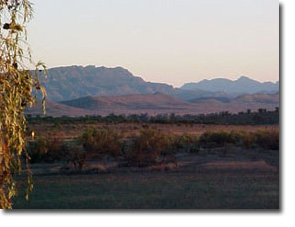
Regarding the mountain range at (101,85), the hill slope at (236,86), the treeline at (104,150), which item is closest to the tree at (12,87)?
the treeline at (104,150)

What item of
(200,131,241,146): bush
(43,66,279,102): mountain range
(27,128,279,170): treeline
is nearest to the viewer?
(27,128,279,170): treeline

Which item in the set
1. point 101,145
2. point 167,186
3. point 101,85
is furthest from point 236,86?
point 167,186

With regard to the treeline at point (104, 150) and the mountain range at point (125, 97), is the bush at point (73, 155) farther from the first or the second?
the mountain range at point (125, 97)

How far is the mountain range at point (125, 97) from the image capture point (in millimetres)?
107438

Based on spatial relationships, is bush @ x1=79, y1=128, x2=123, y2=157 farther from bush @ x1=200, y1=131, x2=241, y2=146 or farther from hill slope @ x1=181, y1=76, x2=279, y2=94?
hill slope @ x1=181, y1=76, x2=279, y2=94

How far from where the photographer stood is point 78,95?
138m

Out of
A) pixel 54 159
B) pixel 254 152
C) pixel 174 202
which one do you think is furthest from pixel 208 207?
pixel 254 152

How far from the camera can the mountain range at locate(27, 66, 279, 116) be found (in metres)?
107

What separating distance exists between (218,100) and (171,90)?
83.8ft

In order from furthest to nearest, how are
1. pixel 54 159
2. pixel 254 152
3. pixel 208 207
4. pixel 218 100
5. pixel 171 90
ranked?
pixel 171 90 → pixel 218 100 → pixel 254 152 → pixel 54 159 → pixel 208 207

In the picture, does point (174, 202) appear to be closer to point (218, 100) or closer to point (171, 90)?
point (218, 100)

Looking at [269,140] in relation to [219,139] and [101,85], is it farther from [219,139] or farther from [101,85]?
[101,85]

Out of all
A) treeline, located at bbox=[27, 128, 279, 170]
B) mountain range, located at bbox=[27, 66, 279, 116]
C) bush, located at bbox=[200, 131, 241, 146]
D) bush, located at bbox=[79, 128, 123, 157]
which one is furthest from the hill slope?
bush, located at bbox=[79, 128, 123, 157]

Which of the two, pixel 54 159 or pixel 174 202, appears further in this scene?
pixel 54 159
